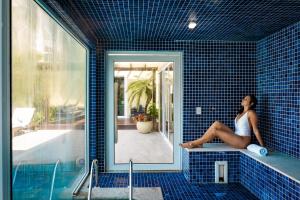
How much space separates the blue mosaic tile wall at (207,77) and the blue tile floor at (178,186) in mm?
605

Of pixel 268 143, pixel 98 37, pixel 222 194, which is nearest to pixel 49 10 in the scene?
pixel 98 37

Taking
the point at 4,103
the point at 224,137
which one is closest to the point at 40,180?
the point at 4,103

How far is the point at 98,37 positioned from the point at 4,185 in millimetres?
3593

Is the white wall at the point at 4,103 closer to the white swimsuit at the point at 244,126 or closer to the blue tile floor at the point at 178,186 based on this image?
the blue tile floor at the point at 178,186

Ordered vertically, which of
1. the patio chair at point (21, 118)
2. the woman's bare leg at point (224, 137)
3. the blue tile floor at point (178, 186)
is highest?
the patio chair at point (21, 118)

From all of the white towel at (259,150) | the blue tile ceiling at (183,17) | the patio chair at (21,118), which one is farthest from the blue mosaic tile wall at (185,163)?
the patio chair at (21,118)

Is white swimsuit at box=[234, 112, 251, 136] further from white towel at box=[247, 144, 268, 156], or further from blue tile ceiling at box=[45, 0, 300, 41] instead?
blue tile ceiling at box=[45, 0, 300, 41]

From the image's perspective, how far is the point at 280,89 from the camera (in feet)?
14.6

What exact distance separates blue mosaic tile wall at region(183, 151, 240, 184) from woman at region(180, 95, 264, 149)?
173mm

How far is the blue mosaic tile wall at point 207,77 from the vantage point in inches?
203

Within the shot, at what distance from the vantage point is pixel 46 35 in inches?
117

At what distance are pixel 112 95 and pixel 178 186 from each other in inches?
71.0

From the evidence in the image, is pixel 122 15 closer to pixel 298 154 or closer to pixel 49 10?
pixel 49 10

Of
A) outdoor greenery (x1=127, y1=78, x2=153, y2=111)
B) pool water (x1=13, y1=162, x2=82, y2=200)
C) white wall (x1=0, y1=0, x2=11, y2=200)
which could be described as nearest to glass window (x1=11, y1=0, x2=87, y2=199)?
pool water (x1=13, y1=162, x2=82, y2=200)
